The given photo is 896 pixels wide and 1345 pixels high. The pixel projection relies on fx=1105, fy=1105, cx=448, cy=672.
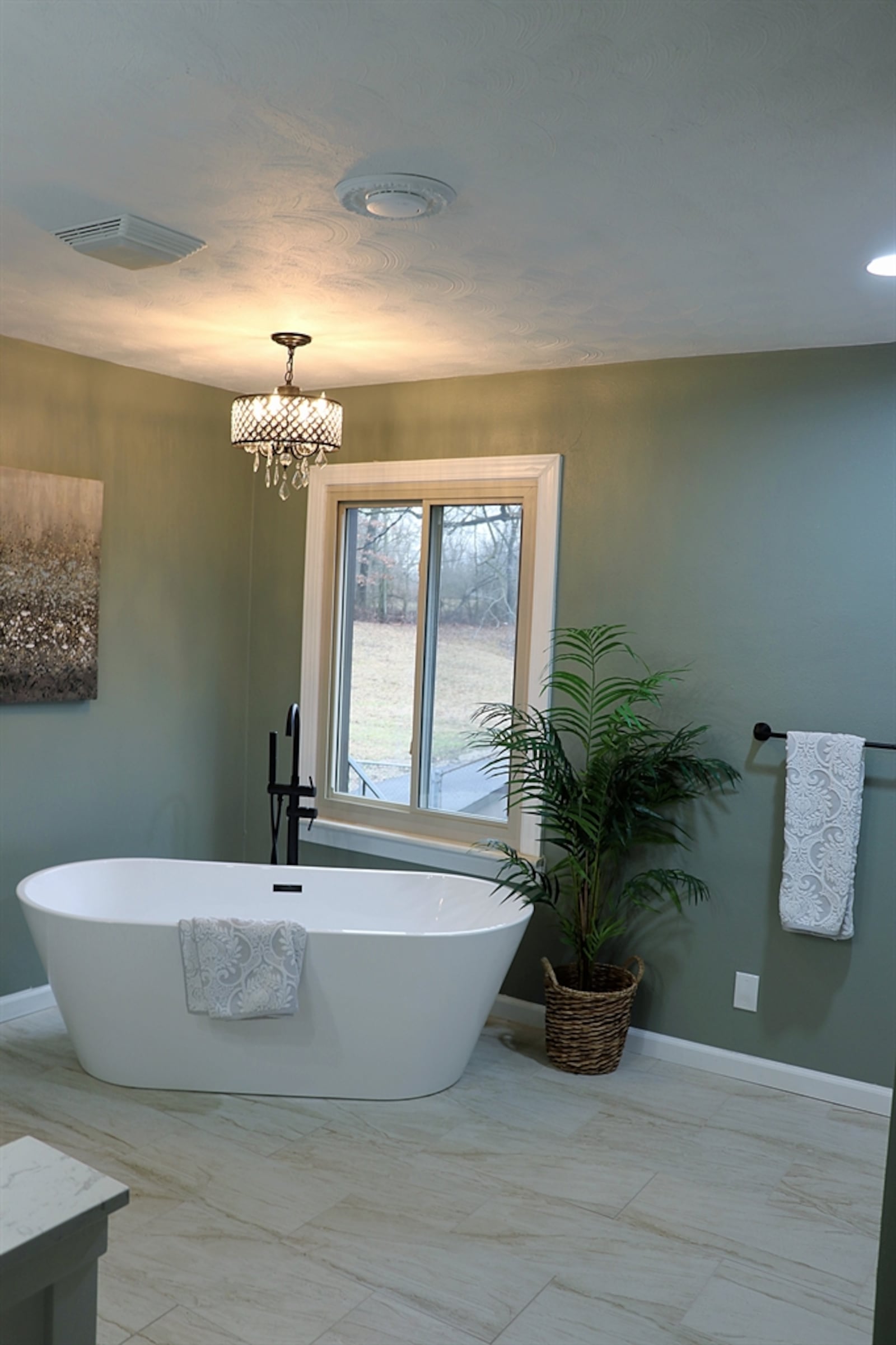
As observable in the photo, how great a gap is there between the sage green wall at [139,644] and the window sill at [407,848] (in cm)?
57

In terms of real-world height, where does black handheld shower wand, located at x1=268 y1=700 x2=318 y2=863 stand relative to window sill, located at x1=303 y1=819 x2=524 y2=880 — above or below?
above

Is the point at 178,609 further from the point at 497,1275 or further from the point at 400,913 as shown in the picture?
the point at 497,1275

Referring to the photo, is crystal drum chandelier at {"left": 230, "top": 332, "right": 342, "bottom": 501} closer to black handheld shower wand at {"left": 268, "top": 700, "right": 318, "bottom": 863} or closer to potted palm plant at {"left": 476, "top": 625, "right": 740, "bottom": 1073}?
black handheld shower wand at {"left": 268, "top": 700, "right": 318, "bottom": 863}

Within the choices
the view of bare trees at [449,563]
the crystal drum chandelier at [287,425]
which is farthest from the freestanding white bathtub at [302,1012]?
the crystal drum chandelier at [287,425]

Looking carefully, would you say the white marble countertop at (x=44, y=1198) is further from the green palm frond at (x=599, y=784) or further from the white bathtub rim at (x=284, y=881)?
the green palm frond at (x=599, y=784)

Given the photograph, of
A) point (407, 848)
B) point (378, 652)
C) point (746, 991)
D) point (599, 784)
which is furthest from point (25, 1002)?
point (746, 991)

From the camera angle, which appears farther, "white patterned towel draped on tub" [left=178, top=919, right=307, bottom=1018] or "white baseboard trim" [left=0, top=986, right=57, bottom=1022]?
"white baseboard trim" [left=0, top=986, right=57, bottom=1022]

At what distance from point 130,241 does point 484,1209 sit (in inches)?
103

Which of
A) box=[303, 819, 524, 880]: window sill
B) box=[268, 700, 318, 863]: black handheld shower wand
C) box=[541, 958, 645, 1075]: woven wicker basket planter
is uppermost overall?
box=[268, 700, 318, 863]: black handheld shower wand

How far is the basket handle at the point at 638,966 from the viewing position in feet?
12.5

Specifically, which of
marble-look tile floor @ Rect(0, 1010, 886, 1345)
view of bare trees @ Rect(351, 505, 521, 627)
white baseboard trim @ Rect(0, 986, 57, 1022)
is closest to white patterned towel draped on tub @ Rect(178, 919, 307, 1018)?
marble-look tile floor @ Rect(0, 1010, 886, 1345)

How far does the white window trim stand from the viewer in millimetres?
4156

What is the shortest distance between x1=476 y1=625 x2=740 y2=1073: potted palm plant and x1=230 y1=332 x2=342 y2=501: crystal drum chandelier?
1.11m

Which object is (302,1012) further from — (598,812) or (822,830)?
(822,830)
